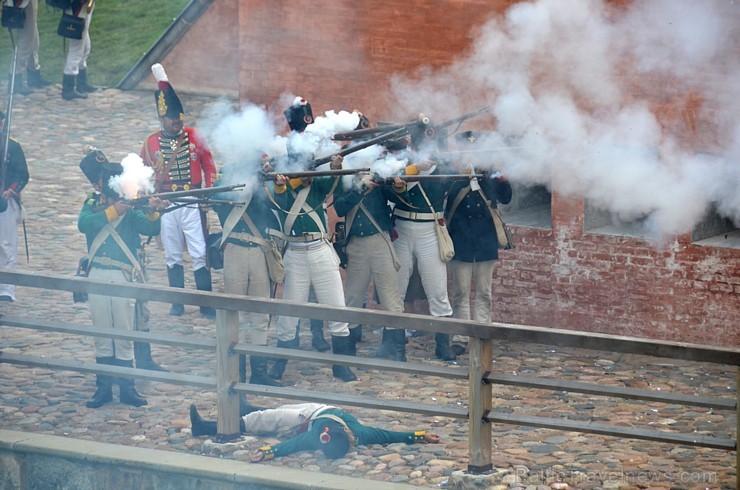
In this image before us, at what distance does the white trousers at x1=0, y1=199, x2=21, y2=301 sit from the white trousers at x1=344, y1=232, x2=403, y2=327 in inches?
131

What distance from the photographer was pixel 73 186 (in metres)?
16.2

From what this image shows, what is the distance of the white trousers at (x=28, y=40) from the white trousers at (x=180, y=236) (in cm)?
721

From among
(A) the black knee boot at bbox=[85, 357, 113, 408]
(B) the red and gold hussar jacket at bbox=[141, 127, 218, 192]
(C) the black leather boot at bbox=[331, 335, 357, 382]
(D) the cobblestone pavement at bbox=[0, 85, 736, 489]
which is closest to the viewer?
(D) the cobblestone pavement at bbox=[0, 85, 736, 489]

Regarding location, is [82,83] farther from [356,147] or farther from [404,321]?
[404,321]

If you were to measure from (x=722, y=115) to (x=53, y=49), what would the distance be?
538 inches

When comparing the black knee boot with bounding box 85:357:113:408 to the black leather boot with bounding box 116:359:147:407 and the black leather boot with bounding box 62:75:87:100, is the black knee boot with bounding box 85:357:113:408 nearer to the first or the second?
the black leather boot with bounding box 116:359:147:407

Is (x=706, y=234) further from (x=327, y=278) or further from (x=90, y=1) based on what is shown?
(x=90, y=1)

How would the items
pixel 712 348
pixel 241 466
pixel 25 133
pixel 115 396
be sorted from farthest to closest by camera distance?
1. pixel 25 133
2. pixel 115 396
3. pixel 241 466
4. pixel 712 348

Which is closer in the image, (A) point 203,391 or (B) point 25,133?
(A) point 203,391

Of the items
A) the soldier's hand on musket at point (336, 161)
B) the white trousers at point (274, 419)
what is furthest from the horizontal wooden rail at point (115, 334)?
the soldier's hand on musket at point (336, 161)

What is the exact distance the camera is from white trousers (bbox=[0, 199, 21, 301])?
12430mm

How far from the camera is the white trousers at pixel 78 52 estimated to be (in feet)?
60.0

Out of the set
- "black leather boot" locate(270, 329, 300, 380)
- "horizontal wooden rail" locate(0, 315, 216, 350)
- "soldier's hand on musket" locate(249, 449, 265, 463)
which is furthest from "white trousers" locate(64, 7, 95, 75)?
"soldier's hand on musket" locate(249, 449, 265, 463)

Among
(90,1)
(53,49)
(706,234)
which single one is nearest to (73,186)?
(90,1)
